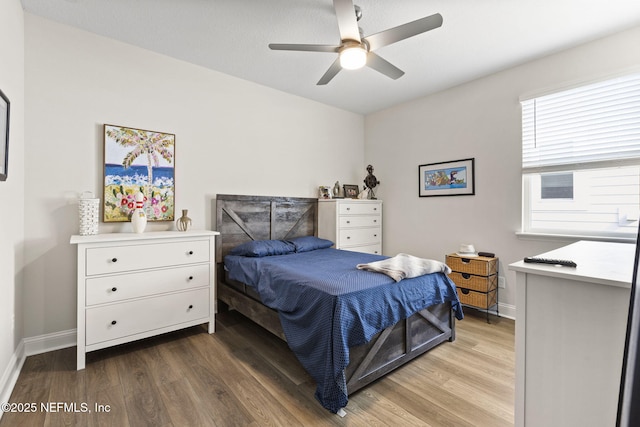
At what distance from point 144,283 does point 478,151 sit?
361 centimetres

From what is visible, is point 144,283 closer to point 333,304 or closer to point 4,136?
point 4,136

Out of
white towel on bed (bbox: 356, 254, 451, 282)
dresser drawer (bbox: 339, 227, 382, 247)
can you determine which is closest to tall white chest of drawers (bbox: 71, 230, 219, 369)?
white towel on bed (bbox: 356, 254, 451, 282)

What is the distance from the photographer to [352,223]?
3998 millimetres

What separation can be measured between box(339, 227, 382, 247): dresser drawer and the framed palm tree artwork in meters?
2.06

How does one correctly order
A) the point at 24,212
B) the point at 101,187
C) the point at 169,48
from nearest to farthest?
the point at 24,212
the point at 101,187
the point at 169,48

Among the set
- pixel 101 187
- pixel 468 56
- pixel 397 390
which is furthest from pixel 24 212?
pixel 468 56

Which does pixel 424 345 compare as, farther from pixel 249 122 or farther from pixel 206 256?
pixel 249 122

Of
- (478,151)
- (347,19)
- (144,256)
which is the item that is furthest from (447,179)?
(144,256)

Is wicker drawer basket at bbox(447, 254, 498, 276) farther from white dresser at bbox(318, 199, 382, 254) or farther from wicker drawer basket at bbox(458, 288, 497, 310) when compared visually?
white dresser at bbox(318, 199, 382, 254)

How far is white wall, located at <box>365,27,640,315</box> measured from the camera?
275 centimetres

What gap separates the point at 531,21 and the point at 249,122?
2812 millimetres

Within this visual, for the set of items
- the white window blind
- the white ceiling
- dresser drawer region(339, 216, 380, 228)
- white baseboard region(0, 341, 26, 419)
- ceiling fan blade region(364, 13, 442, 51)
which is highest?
the white ceiling

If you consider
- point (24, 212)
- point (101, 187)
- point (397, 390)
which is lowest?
point (397, 390)

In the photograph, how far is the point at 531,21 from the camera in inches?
91.4
